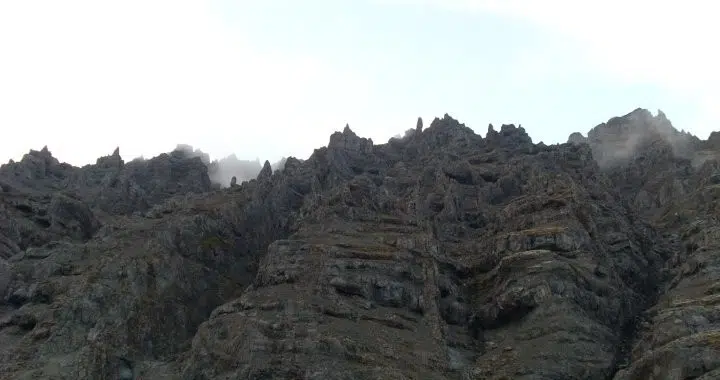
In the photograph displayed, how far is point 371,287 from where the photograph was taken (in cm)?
9112

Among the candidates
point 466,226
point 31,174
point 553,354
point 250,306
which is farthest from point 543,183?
point 31,174

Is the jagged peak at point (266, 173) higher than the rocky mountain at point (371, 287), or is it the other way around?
the jagged peak at point (266, 173)

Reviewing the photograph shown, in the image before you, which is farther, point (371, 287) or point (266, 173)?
point (266, 173)

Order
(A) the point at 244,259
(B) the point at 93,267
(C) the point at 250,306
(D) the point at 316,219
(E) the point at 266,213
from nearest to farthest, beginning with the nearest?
→ (C) the point at 250,306, (B) the point at 93,267, (D) the point at 316,219, (A) the point at 244,259, (E) the point at 266,213

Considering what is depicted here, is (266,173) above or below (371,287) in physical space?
above

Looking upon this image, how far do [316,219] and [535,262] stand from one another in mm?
36698

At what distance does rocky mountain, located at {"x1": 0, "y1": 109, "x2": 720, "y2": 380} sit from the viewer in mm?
77188

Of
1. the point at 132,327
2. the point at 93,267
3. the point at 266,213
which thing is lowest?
the point at 132,327

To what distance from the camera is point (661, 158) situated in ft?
647

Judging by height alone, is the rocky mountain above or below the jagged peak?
below

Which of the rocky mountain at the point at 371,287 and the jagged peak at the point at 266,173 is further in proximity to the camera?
the jagged peak at the point at 266,173

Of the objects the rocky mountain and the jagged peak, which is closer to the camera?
the rocky mountain

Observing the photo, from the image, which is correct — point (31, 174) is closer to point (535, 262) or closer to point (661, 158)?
point (535, 262)

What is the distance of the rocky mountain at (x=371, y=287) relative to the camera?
7719 cm
